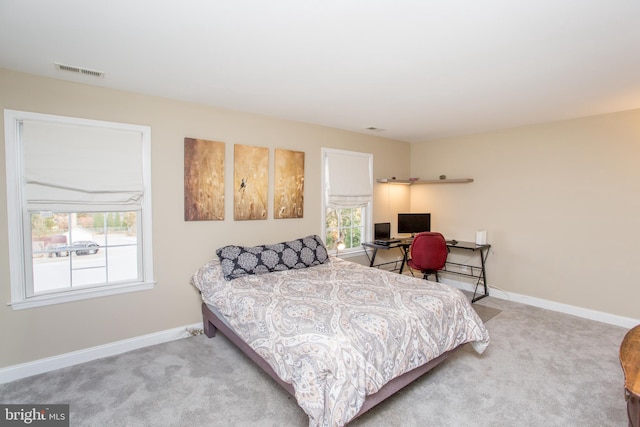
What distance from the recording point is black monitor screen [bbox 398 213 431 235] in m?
4.98

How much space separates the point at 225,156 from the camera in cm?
335

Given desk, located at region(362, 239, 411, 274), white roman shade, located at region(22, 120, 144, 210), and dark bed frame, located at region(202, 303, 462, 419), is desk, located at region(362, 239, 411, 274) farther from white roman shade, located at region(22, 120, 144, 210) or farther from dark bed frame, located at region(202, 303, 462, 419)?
white roman shade, located at region(22, 120, 144, 210)

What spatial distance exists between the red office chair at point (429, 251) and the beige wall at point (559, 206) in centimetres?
115

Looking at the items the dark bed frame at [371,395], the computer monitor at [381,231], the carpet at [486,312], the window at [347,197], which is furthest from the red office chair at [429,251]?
the dark bed frame at [371,395]

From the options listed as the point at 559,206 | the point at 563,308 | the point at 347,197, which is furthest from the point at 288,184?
the point at 563,308

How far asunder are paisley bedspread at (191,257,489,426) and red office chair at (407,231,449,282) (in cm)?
96

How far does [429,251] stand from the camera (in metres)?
3.86

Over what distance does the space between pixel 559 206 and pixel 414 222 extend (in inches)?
74.2

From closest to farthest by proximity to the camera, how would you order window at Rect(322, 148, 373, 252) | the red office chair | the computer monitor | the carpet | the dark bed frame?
the dark bed frame
the carpet
the red office chair
window at Rect(322, 148, 373, 252)
the computer monitor

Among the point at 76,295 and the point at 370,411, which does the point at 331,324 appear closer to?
the point at 370,411

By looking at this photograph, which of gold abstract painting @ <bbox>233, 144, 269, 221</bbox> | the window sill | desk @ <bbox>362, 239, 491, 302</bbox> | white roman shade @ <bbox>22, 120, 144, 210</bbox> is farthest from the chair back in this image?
white roman shade @ <bbox>22, 120, 144, 210</bbox>

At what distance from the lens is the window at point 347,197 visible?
427 cm

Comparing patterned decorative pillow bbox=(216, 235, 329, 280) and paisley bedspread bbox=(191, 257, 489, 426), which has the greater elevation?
patterned decorative pillow bbox=(216, 235, 329, 280)

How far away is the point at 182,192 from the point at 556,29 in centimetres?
320
